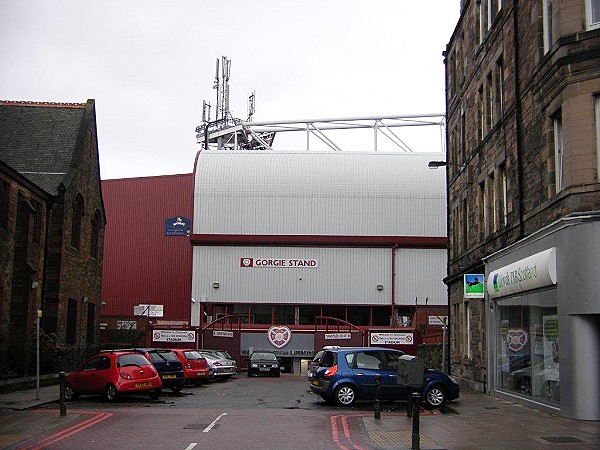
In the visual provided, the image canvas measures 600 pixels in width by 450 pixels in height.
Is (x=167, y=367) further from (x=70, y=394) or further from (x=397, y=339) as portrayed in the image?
(x=397, y=339)

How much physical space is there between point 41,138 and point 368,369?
2211 cm

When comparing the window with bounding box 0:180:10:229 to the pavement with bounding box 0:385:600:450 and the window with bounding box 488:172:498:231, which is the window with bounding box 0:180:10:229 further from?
the window with bounding box 488:172:498:231

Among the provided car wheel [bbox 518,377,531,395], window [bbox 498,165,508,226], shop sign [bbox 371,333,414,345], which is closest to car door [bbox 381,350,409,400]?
car wheel [bbox 518,377,531,395]

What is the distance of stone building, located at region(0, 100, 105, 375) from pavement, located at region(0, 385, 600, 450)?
27.4 feet

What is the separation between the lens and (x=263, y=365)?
38.5 metres

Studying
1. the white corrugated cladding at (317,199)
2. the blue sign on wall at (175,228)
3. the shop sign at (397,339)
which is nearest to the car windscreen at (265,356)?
the shop sign at (397,339)

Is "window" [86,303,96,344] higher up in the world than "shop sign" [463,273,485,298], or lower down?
lower down

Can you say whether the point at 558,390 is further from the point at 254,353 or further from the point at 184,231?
the point at 184,231

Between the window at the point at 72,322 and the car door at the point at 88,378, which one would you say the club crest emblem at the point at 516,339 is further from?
the window at the point at 72,322

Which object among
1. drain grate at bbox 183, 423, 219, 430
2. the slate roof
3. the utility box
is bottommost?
drain grate at bbox 183, 423, 219, 430

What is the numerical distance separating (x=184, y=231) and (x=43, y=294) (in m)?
24.1

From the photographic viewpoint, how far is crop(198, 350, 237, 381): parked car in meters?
33.9

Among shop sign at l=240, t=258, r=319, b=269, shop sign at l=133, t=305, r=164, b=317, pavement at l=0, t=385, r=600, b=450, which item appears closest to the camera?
pavement at l=0, t=385, r=600, b=450

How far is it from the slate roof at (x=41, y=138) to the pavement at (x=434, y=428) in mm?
15148
